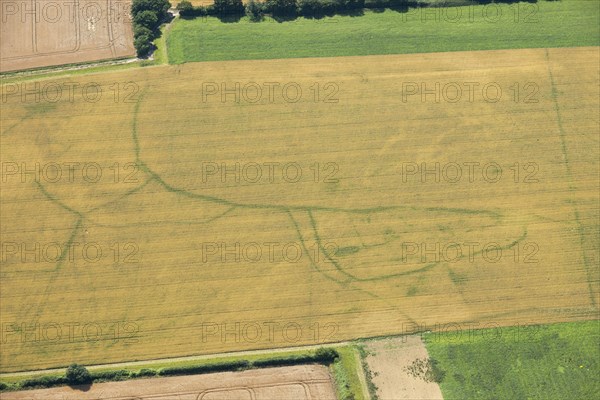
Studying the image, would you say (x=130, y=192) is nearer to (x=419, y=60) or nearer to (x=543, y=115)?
(x=419, y=60)

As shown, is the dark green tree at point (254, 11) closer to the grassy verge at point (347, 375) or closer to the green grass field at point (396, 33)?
the green grass field at point (396, 33)

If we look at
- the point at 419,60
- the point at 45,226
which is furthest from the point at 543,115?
the point at 45,226

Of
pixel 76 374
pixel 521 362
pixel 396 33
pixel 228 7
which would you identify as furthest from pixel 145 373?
pixel 396 33

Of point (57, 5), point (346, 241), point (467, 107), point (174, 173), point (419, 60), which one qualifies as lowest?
point (346, 241)

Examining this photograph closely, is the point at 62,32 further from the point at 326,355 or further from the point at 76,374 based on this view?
the point at 326,355

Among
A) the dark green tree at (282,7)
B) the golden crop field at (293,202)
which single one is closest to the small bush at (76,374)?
the golden crop field at (293,202)

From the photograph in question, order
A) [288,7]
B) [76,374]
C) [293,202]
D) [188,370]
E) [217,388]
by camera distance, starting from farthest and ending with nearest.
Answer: [288,7] → [293,202] → [188,370] → [217,388] → [76,374]

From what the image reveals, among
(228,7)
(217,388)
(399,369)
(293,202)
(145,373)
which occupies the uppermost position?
(228,7)
